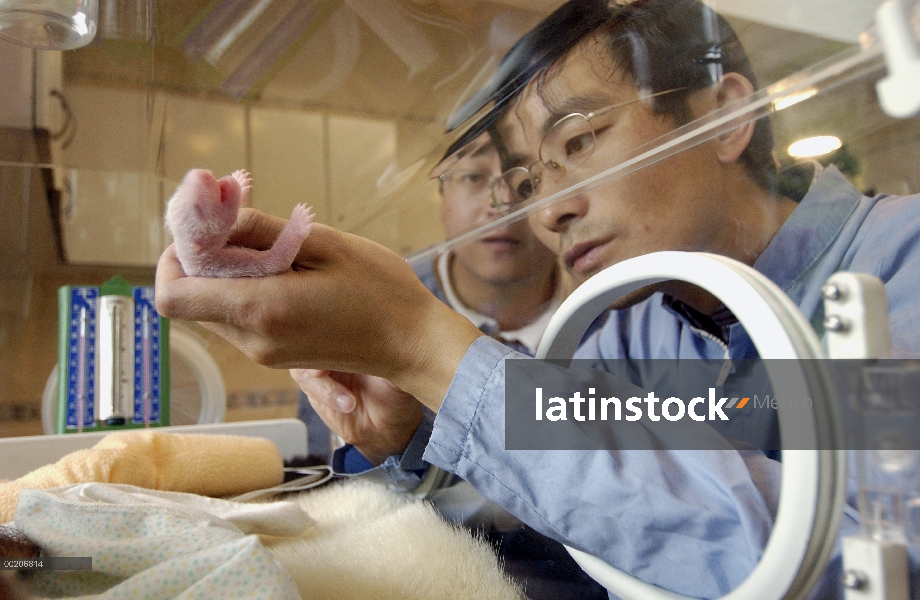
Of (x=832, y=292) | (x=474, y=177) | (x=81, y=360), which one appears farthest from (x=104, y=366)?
(x=832, y=292)

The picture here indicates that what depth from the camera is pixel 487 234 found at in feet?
3.19

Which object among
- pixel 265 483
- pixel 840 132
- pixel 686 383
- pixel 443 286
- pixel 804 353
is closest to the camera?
pixel 804 353

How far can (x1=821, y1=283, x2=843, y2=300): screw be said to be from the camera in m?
0.28

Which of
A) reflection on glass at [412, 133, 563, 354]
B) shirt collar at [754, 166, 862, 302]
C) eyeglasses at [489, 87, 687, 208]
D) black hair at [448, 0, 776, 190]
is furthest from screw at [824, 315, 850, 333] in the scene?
reflection on glass at [412, 133, 563, 354]

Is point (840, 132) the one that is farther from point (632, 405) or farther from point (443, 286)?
point (443, 286)

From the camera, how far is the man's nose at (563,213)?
0.66m

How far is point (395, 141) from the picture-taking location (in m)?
1.16

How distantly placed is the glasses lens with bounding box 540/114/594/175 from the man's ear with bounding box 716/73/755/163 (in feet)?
0.46

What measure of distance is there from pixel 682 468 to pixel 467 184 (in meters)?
0.66

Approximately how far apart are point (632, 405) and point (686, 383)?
0.12 m

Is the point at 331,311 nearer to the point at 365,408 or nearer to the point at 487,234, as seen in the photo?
the point at 365,408

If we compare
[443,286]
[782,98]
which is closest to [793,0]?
[782,98]

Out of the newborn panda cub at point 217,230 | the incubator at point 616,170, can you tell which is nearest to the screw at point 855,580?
the incubator at point 616,170

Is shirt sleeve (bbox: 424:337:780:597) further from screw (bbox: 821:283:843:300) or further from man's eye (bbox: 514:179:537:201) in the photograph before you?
man's eye (bbox: 514:179:537:201)
